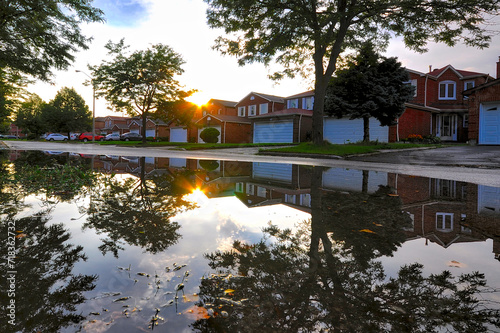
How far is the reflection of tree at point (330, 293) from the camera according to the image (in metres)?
1.45

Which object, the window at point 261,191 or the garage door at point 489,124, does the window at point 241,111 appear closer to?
the garage door at point 489,124

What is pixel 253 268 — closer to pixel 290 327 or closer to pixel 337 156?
pixel 290 327

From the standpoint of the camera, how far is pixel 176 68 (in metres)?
34.8

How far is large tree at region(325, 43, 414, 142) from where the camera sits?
2014 cm

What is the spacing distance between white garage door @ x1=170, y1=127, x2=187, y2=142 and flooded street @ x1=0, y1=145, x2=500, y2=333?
45.8 meters

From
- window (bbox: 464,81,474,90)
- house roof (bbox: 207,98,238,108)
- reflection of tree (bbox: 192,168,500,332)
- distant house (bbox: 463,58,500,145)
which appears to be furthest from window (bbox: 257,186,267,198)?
house roof (bbox: 207,98,238,108)

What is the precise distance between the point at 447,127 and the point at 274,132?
17478 mm

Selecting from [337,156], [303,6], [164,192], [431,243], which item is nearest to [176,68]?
[303,6]

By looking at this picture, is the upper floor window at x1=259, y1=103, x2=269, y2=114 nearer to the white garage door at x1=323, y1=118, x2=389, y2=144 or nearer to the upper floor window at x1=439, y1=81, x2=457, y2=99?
the white garage door at x1=323, y1=118, x2=389, y2=144

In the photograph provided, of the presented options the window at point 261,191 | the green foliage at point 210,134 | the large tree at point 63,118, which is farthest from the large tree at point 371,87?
the large tree at point 63,118

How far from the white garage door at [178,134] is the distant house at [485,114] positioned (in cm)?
3831

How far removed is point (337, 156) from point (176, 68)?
25971mm

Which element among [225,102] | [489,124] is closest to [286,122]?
[489,124]

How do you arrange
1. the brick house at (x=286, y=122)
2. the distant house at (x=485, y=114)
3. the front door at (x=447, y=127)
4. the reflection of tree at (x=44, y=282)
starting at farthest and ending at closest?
the brick house at (x=286, y=122) → the front door at (x=447, y=127) → the distant house at (x=485, y=114) → the reflection of tree at (x=44, y=282)
